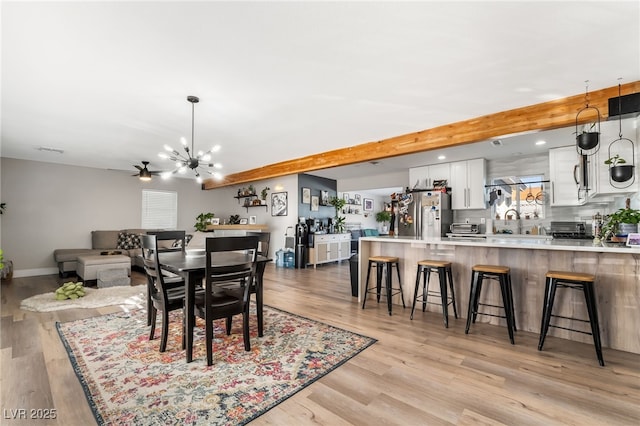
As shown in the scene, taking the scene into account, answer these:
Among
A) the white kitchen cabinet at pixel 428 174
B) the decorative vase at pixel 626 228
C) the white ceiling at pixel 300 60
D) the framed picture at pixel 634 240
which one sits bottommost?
the framed picture at pixel 634 240

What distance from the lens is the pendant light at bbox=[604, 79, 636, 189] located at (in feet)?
8.70

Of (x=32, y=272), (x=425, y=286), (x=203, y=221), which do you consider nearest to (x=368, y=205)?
(x=203, y=221)

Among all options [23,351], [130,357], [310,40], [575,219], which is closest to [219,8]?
[310,40]

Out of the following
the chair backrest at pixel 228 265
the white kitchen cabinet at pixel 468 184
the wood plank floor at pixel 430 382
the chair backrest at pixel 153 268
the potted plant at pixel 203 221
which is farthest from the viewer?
the potted plant at pixel 203 221

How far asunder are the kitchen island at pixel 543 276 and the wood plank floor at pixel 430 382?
196mm

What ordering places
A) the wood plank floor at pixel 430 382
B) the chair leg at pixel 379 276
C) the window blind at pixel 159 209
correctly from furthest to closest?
1. the window blind at pixel 159 209
2. the chair leg at pixel 379 276
3. the wood plank floor at pixel 430 382

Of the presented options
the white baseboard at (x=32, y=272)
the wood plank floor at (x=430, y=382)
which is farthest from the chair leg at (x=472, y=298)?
the white baseboard at (x=32, y=272)

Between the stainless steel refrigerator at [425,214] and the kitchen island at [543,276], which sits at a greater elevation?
the stainless steel refrigerator at [425,214]

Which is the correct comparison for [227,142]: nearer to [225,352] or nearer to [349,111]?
[349,111]

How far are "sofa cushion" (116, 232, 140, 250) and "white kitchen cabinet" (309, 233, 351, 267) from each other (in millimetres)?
4203

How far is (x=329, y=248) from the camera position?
24.5 feet

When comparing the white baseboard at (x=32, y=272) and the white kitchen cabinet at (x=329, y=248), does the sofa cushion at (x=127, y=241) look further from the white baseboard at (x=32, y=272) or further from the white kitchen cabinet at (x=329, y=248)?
the white kitchen cabinet at (x=329, y=248)

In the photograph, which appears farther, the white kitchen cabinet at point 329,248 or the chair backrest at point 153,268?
the white kitchen cabinet at point 329,248

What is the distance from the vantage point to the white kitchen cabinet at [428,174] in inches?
229
